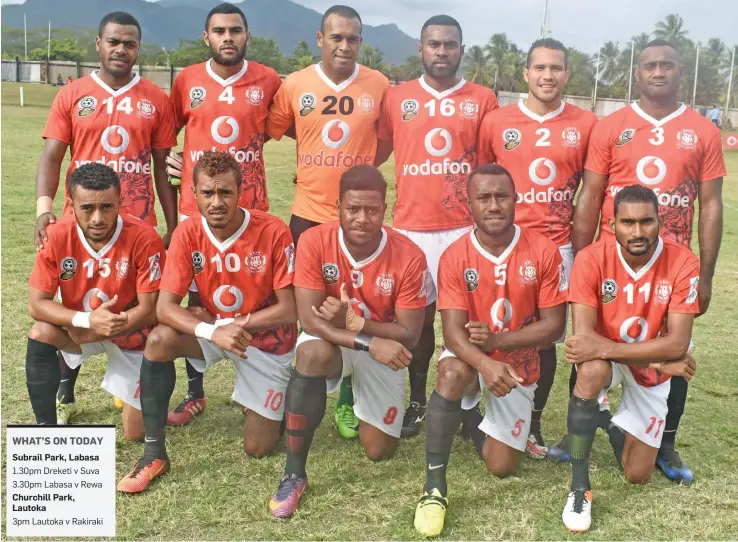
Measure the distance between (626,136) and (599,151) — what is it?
17 cm

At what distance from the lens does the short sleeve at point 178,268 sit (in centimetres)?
418

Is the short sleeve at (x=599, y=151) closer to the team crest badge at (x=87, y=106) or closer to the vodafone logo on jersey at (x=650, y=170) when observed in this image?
the vodafone logo on jersey at (x=650, y=170)

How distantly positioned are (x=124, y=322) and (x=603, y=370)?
2575 mm

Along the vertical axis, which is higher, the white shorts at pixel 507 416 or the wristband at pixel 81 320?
the wristband at pixel 81 320

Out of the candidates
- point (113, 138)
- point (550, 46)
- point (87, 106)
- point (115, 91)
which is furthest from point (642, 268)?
point (87, 106)

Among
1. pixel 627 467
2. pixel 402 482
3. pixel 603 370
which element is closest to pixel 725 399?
pixel 627 467

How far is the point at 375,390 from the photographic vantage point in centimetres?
436

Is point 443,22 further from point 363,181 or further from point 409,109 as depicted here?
point 363,181

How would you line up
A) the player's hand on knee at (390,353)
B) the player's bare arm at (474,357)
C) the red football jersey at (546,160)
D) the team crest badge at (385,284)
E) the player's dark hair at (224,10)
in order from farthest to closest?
the player's dark hair at (224,10) → the red football jersey at (546,160) → the team crest badge at (385,284) → the player's hand on knee at (390,353) → the player's bare arm at (474,357)

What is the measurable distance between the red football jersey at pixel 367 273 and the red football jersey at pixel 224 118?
0.99 m

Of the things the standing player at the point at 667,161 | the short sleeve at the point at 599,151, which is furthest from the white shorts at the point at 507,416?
the short sleeve at the point at 599,151

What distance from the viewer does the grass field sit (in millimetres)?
3584

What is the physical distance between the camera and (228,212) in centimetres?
416

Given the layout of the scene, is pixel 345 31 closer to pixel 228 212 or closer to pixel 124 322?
pixel 228 212
